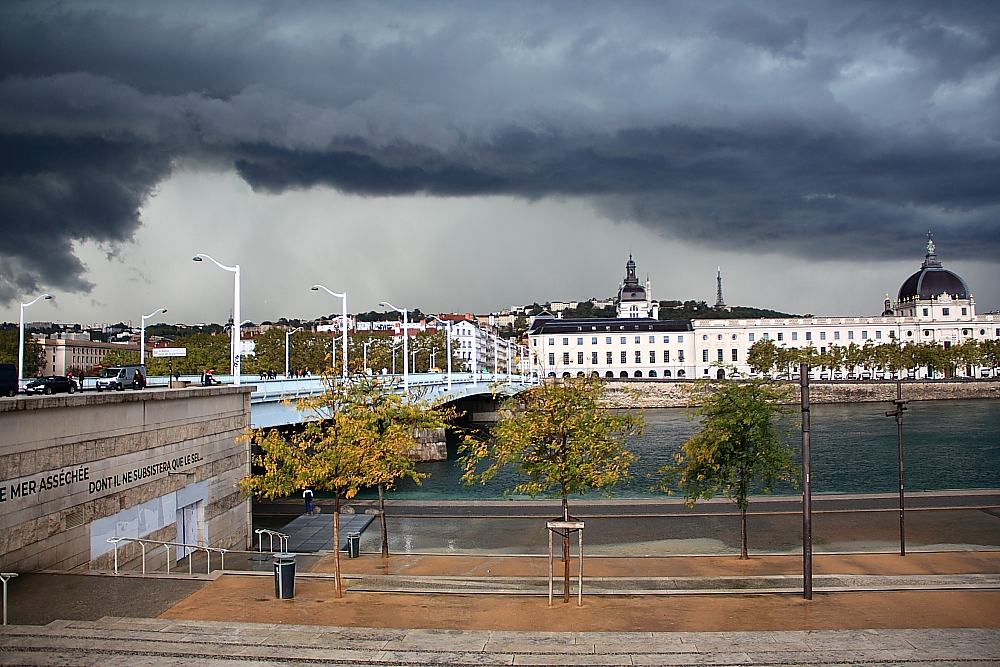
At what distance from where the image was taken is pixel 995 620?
14.6 meters

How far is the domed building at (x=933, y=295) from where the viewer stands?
7087 inches

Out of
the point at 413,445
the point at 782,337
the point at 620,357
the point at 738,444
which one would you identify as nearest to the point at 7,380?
the point at 413,445

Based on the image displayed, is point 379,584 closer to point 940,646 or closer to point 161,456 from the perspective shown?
point 161,456

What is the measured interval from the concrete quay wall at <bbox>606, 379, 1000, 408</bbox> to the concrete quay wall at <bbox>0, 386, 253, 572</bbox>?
11191cm

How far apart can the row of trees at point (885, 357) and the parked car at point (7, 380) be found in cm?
14371

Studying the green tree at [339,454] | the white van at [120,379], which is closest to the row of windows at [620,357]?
the white van at [120,379]

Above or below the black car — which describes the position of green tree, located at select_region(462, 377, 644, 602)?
below

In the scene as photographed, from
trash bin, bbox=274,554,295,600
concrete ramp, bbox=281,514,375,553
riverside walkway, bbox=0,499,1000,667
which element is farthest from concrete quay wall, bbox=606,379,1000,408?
trash bin, bbox=274,554,295,600

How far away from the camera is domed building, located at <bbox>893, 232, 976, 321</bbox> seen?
591 feet

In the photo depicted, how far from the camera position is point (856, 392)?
5359 inches

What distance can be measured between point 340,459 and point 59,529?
626 centimetres

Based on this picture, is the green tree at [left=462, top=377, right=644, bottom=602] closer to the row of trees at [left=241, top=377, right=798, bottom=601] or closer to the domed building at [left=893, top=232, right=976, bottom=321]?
the row of trees at [left=241, top=377, right=798, bottom=601]

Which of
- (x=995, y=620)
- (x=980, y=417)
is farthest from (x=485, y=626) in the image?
(x=980, y=417)

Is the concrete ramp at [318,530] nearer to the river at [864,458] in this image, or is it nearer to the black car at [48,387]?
the black car at [48,387]
